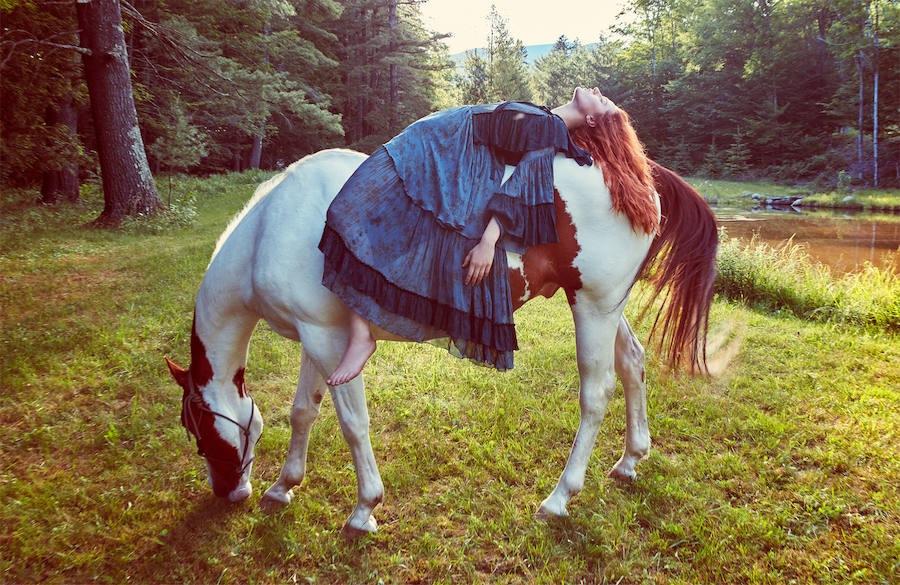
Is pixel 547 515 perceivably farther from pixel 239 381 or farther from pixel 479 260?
pixel 239 381

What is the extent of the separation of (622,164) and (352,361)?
1.50 m

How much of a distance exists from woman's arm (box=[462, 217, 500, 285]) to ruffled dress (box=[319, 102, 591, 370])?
3 cm

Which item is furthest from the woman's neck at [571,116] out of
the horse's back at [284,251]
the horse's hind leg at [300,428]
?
the horse's hind leg at [300,428]

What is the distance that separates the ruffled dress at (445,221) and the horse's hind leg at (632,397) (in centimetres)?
90

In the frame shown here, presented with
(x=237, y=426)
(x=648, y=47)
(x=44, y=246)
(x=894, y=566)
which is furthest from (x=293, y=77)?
(x=648, y=47)

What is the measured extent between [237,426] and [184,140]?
12.9 meters

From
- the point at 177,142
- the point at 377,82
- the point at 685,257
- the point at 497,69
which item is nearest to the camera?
the point at 685,257

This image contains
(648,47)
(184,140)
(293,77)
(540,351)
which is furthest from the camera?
(648,47)

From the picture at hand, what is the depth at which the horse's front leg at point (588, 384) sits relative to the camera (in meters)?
2.41

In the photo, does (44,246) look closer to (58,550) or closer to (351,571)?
(58,550)

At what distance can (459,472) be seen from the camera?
9.13ft

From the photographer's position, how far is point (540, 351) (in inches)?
176

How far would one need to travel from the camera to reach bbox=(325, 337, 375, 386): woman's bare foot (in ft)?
6.25

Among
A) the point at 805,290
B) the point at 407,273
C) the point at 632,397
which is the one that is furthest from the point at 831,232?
the point at 407,273
